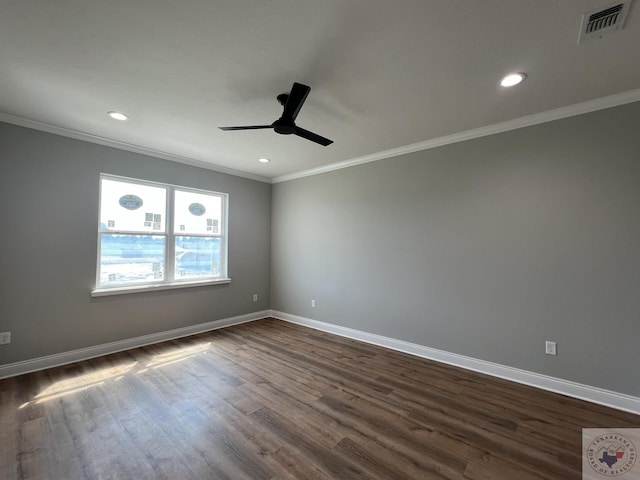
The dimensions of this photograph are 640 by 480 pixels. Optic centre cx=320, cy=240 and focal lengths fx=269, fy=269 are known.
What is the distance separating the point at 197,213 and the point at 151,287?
4.34 feet

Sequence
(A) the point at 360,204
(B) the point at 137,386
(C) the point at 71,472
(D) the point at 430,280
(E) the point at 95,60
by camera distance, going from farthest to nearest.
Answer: (A) the point at 360,204, (D) the point at 430,280, (B) the point at 137,386, (E) the point at 95,60, (C) the point at 71,472

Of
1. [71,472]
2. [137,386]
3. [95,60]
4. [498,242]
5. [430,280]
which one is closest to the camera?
[71,472]

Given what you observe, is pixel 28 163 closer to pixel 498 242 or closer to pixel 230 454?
pixel 230 454

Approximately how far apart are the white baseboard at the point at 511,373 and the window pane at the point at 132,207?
318cm

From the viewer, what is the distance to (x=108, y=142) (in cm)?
346

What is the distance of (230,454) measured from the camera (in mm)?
1784

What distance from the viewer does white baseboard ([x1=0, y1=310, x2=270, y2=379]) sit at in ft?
9.43

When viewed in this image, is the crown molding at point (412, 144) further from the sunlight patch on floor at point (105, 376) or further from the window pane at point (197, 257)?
the sunlight patch on floor at point (105, 376)

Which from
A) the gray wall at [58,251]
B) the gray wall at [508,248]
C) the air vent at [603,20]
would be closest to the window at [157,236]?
the gray wall at [58,251]

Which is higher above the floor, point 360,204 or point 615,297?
point 360,204

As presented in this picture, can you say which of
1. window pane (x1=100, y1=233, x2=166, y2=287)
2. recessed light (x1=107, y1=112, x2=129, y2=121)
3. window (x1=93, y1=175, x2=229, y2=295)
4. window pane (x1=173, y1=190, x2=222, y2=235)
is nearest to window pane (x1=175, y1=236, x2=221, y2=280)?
window (x1=93, y1=175, x2=229, y2=295)

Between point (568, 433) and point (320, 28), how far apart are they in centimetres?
333

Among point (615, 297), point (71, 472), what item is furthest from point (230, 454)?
point (615, 297)

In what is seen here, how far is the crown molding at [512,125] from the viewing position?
7.77 feet
